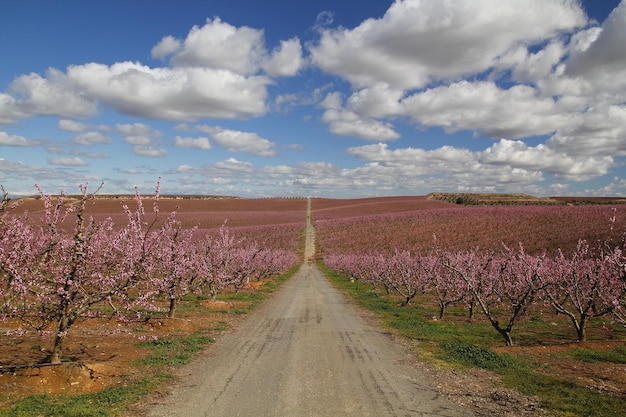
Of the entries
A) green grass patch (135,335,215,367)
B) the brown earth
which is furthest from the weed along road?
the brown earth

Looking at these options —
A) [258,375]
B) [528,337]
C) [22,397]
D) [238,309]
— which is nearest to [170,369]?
[258,375]

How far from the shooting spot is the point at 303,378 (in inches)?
492

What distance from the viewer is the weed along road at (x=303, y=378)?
33.0 feet

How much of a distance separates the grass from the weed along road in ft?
6.80

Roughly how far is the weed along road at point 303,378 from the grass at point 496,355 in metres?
2.07

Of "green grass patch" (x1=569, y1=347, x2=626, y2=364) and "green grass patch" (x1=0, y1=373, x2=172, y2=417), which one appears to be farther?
"green grass patch" (x1=569, y1=347, x2=626, y2=364)

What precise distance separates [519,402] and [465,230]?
2664 inches

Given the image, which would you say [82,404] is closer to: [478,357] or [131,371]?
[131,371]

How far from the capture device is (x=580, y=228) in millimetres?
62406

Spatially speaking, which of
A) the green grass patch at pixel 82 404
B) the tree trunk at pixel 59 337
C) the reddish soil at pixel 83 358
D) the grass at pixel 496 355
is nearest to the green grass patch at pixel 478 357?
the grass at pixel 496 355

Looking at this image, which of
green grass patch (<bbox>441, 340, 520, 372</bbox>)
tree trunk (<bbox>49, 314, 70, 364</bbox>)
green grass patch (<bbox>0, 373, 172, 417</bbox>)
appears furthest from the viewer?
green grass patch (<bbox>441, 340, 520, 372</bbox>)

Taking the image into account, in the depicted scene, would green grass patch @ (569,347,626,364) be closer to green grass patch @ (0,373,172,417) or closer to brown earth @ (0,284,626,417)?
brown earth @ (0,284,626,417)

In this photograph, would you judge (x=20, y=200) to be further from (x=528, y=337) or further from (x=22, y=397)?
(x=528, y=337)

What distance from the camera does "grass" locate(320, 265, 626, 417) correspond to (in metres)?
10.8
